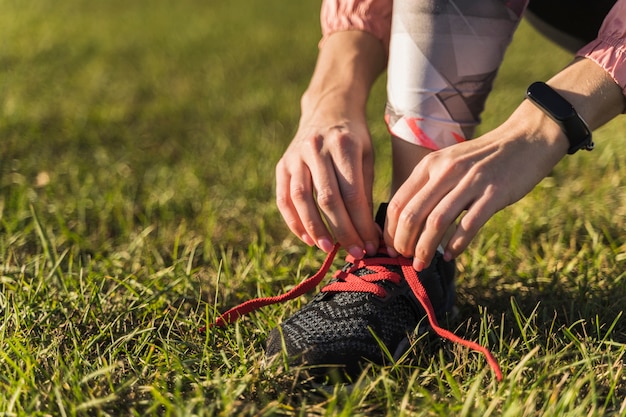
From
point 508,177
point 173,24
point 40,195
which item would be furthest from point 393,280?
point 173,24

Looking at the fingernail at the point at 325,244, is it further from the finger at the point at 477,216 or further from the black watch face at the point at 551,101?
the black watch face at the point at 551,101

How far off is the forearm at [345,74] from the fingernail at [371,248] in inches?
10.8

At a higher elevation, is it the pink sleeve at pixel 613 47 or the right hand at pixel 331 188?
the pink sleeve at pixel 613 47

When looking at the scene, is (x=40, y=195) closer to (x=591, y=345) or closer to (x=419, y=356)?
(x=419, y=356)

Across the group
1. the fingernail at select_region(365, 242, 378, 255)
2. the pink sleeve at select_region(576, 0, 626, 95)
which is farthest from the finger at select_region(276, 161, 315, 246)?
the pink sleeve at select_region(576, 0, 626, 95)

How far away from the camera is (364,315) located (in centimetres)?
129

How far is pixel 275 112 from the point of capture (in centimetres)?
318

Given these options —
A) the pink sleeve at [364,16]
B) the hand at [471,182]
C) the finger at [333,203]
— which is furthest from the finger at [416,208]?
the pink sleeve at [364,16]

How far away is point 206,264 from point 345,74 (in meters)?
0.62

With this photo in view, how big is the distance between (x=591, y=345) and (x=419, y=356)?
0.30 m

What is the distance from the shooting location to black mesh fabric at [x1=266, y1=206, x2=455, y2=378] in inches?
47.9

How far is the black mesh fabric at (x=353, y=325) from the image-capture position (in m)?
1.22

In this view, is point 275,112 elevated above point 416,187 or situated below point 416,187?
below

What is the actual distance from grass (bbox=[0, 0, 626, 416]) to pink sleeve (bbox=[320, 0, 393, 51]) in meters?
0.56
